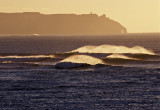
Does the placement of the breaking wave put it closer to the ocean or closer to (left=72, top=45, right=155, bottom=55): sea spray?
the ocean

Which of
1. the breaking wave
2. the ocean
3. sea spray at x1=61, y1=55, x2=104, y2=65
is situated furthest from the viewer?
sea spray at x1=61, y1=55, x2=104, y2=65

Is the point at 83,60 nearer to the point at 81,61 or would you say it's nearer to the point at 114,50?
the point at 81,61

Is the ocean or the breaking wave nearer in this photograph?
the ocean

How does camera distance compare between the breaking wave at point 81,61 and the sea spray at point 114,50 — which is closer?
the breaking wave at point 81,61

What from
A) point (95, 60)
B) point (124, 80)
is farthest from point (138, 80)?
point (95, 60)

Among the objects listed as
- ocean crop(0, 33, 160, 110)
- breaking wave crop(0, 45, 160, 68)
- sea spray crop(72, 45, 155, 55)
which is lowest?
ocean crop(0, 33, 160, 110)

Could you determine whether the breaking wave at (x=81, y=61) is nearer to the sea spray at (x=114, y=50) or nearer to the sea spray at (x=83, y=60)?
the sea spray at (x=83, y=60)

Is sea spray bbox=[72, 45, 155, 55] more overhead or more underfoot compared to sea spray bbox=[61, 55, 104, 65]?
more overhead

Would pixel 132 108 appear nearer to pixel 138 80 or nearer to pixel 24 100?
pixel 24 100

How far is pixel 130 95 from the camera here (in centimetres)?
5562

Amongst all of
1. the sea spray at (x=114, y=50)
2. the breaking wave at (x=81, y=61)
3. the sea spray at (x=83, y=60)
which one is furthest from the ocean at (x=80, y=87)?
the sea spray at (x=114, y=50)

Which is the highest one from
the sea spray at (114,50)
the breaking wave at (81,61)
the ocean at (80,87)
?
the sea spray at (114,50)

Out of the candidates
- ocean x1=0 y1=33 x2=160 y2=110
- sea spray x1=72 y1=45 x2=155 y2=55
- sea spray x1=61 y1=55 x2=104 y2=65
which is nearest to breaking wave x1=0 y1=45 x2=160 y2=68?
sea spray x1=61 y1=55 x2=104 y2=65

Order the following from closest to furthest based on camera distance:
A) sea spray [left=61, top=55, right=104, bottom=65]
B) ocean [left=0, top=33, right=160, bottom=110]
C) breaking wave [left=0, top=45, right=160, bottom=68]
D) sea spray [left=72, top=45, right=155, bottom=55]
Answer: ocean [left=0, top=33, right=160, bottom=110] → breaking wave [left=0, top=45, right=160, bottom=68] → sea spray [left=61, top=55, right=104, bottom=65] → sea spray [left=72, top=45, right=155, bottom=55]
